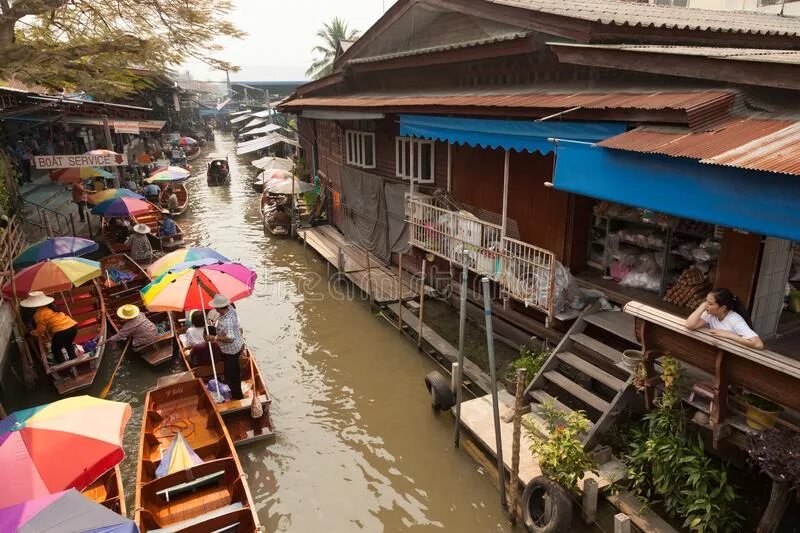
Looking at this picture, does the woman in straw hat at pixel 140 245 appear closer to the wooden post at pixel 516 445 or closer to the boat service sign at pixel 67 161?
the boat service sign at pixel 67 161

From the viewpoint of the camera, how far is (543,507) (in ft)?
21.4

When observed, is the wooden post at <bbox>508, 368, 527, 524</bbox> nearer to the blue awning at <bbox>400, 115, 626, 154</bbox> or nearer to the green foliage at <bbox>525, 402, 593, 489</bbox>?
the green foliage at <bbox>525, 402, 593, 489</bbox>

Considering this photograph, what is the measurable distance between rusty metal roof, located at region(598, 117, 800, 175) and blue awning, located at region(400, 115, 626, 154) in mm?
726

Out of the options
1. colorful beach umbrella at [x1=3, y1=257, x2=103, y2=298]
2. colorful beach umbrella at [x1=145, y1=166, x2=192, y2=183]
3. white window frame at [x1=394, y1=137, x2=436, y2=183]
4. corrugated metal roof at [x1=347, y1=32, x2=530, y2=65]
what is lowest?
colorful beach umbrella at [x1=3, y1=257, x2=103, y2=298]

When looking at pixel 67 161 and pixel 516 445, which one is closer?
pixel 516 445

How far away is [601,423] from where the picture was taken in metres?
6.84

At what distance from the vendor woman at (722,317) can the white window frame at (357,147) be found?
12167 mm

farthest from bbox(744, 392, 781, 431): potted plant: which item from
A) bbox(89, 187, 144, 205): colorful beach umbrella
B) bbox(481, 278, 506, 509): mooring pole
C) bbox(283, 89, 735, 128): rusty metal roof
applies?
bbox(89, 187, 144, 205): colorful beach umbrella

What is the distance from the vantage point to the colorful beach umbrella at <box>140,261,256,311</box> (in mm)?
8648

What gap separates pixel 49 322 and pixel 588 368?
9967mm

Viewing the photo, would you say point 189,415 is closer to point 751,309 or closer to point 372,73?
point 751,309

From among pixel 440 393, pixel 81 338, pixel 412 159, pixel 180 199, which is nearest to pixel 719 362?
pixel 440 393

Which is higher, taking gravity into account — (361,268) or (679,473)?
(679,473)

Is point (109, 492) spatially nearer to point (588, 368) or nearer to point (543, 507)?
point (543, 507)
